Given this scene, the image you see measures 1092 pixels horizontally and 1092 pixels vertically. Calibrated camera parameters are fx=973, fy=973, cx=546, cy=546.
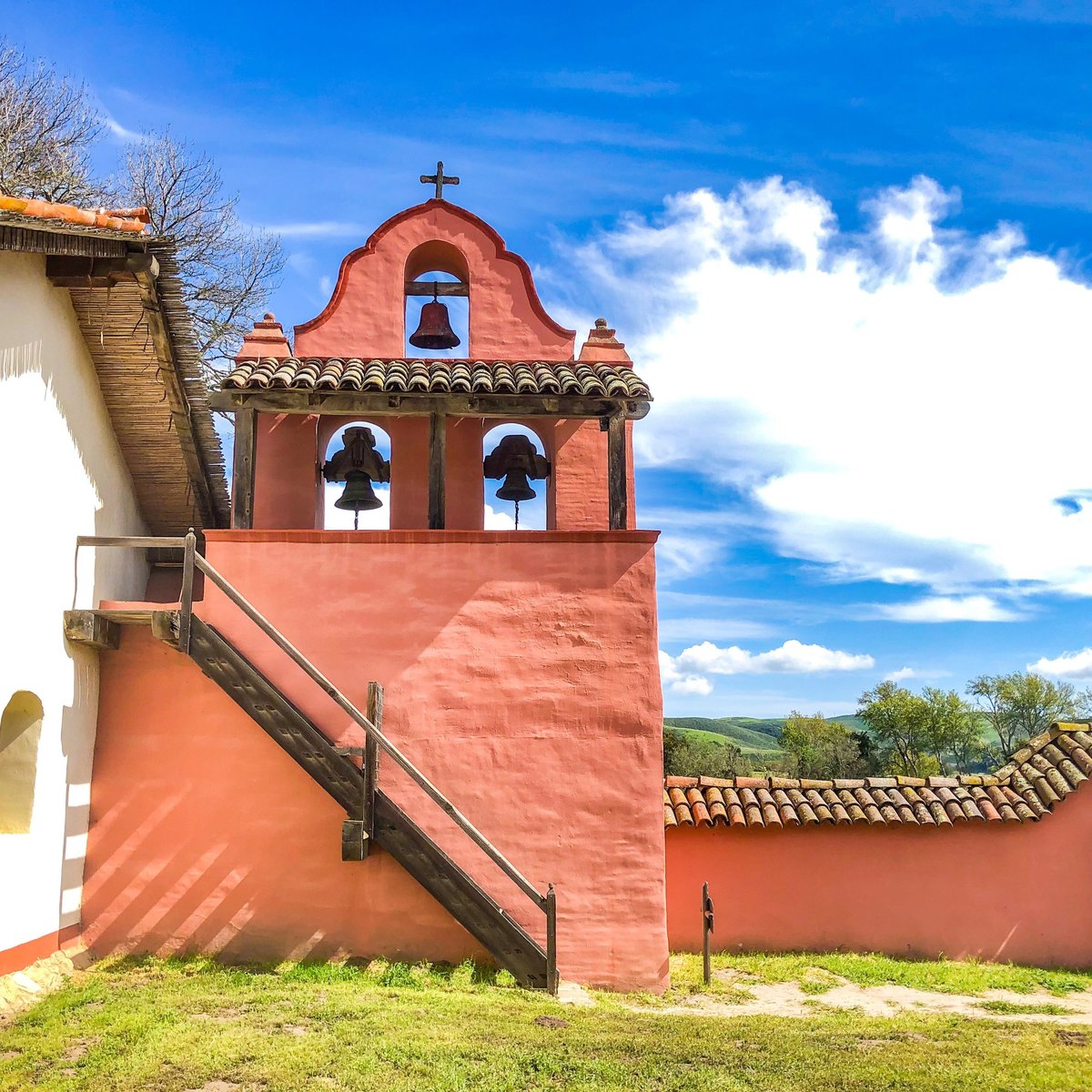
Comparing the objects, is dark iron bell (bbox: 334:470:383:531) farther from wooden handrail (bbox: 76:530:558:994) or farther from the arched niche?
the arched niche

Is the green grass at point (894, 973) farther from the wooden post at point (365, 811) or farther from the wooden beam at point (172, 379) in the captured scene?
the wooden beam at point (172, 379)

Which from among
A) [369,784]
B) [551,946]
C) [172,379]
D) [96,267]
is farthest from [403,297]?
[551,946]

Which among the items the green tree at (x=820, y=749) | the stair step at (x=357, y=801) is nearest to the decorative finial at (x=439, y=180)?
the stair step at (x=357, y=801)

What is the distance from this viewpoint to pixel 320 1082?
219 inches

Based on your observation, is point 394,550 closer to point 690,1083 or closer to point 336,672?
point 336,672

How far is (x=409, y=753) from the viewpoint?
30.0 ft

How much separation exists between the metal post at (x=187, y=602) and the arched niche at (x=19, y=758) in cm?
123

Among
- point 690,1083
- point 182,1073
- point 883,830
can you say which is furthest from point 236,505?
point 883,830

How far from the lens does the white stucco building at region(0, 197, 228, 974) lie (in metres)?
7.51

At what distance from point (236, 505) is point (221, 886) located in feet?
11.7

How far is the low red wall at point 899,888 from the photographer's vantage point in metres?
11.1

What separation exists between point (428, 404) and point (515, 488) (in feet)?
5.43

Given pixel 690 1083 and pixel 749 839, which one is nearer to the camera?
pixel 690 1083

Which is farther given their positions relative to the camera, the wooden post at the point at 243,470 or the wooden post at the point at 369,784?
the wooden post at the point at 243,470
